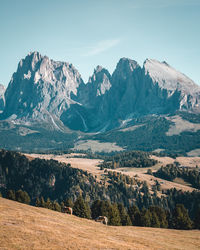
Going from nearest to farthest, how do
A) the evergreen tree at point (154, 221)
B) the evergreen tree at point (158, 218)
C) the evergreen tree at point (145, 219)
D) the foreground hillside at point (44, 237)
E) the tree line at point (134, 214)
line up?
the foreground hillside at point (44, 237) → the tree line at point (134, 214) → the evergreen tree at point (145, 219) → the evergreen tree at point (154, 221) → the evergreen tree at point (158, 218)

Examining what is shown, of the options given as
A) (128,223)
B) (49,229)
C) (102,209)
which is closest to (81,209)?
(102,209)

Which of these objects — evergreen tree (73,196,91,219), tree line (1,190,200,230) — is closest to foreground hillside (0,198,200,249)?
evergreen tree (73,196,91,219)

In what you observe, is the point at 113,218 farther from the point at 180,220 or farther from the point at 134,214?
the point at 180,220

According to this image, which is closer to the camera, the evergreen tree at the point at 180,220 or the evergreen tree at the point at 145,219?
the evergreen tree at the point at 145,219

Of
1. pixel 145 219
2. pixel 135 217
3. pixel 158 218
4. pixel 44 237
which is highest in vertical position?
pixel 44 237

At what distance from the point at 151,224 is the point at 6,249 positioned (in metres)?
85.5

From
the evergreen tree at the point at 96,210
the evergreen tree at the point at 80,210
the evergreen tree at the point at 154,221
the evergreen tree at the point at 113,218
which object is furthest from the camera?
the evergreen tree at the point at 96,210

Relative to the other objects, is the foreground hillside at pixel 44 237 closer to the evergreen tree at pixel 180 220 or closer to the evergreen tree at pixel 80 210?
the evergreen tree at pixel 80 210

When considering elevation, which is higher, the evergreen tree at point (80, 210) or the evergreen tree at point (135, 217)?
the evergreen tree at point (80, 210)

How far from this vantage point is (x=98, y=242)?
5022 cm

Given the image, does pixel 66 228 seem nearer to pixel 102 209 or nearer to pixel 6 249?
pixel 6 249

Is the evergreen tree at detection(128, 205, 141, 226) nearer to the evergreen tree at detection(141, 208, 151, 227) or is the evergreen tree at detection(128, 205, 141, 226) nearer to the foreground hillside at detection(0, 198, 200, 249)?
the evergreen tree at detection(141, 208, 151, 227)

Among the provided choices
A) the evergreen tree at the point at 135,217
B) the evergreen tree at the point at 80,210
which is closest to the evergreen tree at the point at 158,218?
the evergreen tree at the point at 135,217

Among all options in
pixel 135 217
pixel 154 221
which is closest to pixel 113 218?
pixel 135 217
